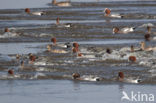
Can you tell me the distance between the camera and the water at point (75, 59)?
48.1ft

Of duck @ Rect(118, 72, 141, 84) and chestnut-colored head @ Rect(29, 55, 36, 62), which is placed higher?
chestnut-colored head @ Rect(29, 55, 36, 62)

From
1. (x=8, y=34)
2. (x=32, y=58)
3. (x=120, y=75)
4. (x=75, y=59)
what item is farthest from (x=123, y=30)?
(x=120, y=75)

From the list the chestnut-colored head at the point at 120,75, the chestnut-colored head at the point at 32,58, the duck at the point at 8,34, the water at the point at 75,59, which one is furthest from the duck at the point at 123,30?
the chestnut-colored head at the point at 120,75

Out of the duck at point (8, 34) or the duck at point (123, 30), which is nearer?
the duck at point (123, 30)

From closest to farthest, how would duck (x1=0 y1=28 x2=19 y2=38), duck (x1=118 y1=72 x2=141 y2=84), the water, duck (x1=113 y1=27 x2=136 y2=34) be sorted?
1. the water
2. duck (x1=118 y1=72 x2=141 y2=84)
3. duck (x1=113 y1=27 x2=136 y2=34)
4. duck (x1=0 y1=28 x2=19 y2=38)

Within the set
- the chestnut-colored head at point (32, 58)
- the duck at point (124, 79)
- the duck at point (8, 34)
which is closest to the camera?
the duck at point (124, 79)

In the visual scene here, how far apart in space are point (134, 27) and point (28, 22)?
21.8ft

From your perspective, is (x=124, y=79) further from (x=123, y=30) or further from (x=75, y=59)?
(x=123, y=30)

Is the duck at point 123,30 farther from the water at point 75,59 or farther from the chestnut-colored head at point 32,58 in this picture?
the chestnut-colored head at point 32,58

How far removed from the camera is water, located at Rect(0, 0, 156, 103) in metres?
14.7

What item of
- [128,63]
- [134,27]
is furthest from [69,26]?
[128,63]

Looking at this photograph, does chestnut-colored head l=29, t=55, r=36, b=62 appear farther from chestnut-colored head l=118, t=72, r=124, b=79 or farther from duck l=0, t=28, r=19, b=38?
duck l=0, t=28, r=19, b=38

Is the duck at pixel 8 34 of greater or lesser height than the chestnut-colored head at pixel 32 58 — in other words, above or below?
above

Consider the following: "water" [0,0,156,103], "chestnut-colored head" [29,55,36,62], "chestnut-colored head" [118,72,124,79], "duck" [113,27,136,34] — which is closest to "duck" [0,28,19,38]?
"water" [0,0,156,103]
